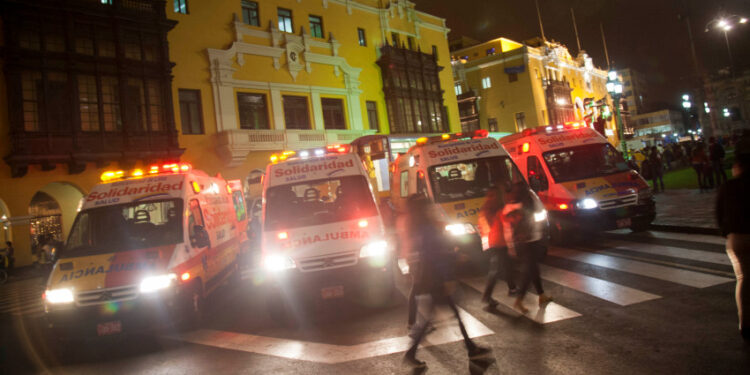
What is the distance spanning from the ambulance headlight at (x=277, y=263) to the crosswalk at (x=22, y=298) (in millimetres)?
7635

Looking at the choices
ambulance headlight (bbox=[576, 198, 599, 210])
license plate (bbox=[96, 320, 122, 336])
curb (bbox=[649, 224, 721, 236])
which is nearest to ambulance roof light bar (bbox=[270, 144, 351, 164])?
license plate (bbox=[96, 320, 122, 336])

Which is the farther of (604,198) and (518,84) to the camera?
(518,84)

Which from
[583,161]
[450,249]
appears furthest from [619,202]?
[450,249]

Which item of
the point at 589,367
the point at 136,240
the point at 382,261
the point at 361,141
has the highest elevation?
the point at 361,141

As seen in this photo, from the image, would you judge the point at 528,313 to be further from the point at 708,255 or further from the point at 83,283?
the point at 83,283

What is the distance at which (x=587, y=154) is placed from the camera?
10.8m

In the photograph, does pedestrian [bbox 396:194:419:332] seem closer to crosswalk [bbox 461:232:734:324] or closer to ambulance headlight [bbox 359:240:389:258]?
ambulance headlight [bbox 359:240:389:258]

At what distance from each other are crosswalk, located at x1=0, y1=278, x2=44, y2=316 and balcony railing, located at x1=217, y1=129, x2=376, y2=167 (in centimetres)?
953

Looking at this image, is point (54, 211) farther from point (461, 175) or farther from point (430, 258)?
point (430, 258)

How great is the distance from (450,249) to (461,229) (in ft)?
10.9

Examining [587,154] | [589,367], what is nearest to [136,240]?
[589,367]

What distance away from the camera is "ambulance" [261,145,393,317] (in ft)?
21.6

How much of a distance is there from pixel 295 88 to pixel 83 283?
66.4 feet

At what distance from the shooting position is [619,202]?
9.60 m
